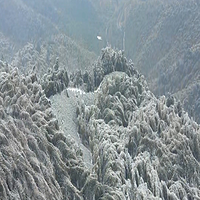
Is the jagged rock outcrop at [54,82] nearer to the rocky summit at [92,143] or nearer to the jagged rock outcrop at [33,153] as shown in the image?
the rocky summit at [92,143]

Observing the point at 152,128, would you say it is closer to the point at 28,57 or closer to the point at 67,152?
the point at 67,152

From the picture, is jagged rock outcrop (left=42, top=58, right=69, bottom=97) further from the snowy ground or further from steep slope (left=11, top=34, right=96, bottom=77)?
steep slope (left=11, top=34, right=96, bottom=77)

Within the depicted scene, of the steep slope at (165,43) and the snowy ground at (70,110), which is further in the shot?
the steep slope at (165,43)

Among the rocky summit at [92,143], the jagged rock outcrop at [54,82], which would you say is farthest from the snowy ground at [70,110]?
the jagged rock outcrop at [54,82]

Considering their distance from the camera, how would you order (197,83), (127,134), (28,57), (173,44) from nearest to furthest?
(127,134) → (197,83) → (28,57) → (173,44)

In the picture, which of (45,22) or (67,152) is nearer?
(67,152)

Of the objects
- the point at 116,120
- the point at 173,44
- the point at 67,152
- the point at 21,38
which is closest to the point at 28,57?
the point at 21,38

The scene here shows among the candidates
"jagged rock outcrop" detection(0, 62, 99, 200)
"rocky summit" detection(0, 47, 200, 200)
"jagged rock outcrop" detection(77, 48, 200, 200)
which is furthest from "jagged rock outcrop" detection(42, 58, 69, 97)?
"jagged rock outcrop" detection(0, 62, 99, 200)
